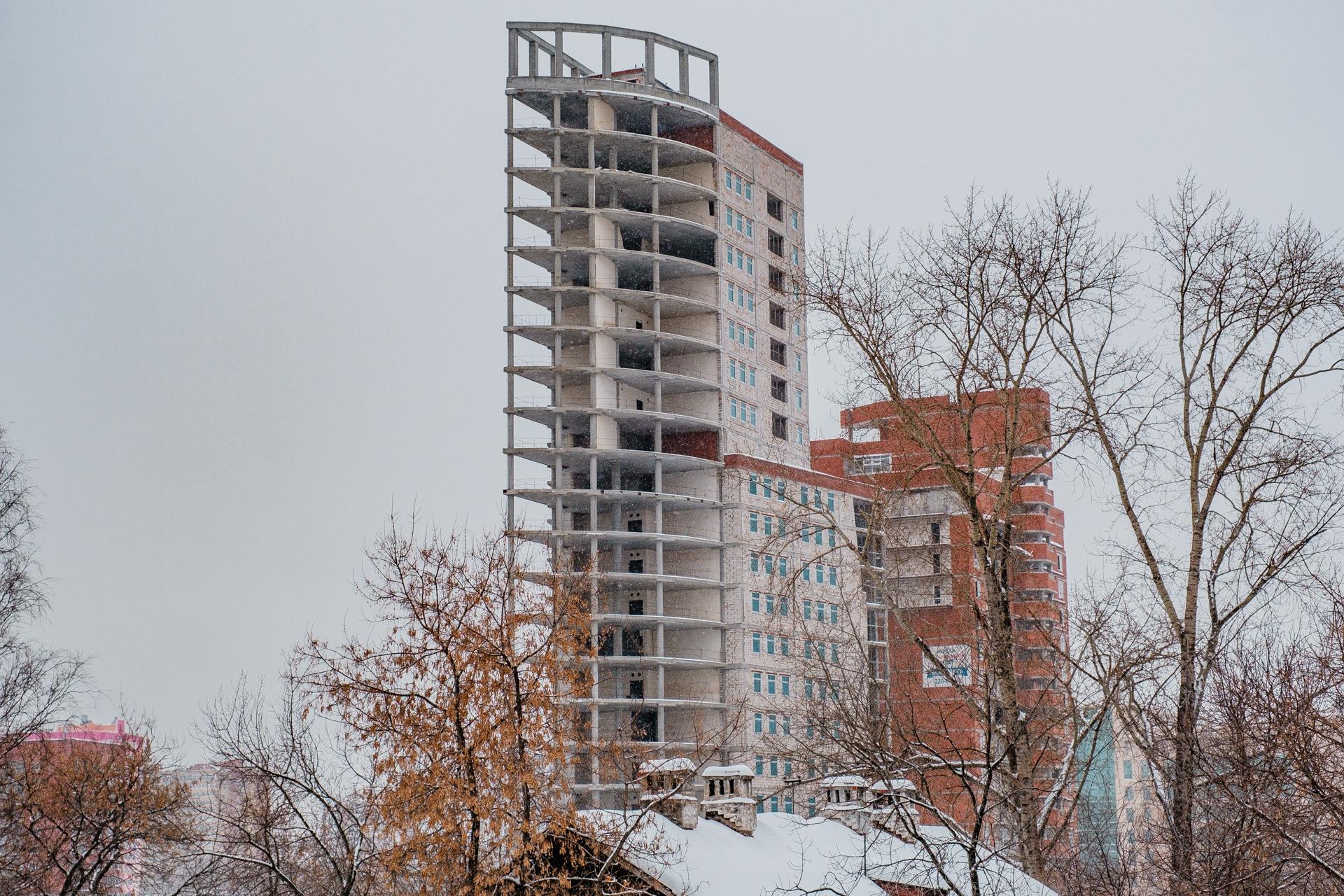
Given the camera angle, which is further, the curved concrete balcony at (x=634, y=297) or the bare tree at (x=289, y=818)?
the curved concrete balcony at (x=634, y=297)

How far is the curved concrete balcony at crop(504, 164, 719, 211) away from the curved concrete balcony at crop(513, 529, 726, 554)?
1962cm

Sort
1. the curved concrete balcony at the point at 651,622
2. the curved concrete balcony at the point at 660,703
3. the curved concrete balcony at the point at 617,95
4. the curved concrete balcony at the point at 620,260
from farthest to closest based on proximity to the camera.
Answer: the curved concrete balcony at the point at 617,95 → the curved concrete balcony at the point at 620,260 → the curved concrete balcony at the point at 651,622 → the curved concrete balcony at the point at 660,703

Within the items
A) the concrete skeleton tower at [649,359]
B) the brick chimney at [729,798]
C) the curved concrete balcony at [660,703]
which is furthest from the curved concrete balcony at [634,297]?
the brick chimney at [729,798]

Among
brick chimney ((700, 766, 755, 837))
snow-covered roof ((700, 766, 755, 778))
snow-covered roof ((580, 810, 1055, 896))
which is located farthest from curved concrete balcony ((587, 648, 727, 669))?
snow-covered roof ((580, 810, 1055, 896))

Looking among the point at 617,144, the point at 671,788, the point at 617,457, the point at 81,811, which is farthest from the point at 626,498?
the point at 671,788

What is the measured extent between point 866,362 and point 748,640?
65493 mm

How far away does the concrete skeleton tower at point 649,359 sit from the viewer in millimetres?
85312

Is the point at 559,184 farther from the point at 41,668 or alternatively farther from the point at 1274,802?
the point at 1274,802

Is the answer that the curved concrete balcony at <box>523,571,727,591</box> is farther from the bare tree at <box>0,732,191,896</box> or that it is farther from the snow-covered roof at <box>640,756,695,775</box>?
the snow-covered roof at <box>640,756,695,775</box>

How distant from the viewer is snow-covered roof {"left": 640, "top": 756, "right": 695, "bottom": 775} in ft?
92.0

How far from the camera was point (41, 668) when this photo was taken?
129 ft

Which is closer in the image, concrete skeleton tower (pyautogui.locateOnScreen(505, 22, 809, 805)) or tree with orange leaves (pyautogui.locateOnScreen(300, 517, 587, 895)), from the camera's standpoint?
tree with orange leaves (pyautogui.locateOnScreen(300, 517, 587, 895))

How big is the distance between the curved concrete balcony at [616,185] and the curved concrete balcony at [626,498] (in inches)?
678

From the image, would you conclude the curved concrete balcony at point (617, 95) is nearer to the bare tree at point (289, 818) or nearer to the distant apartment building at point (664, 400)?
the distant apartment building at point (664, 400)
